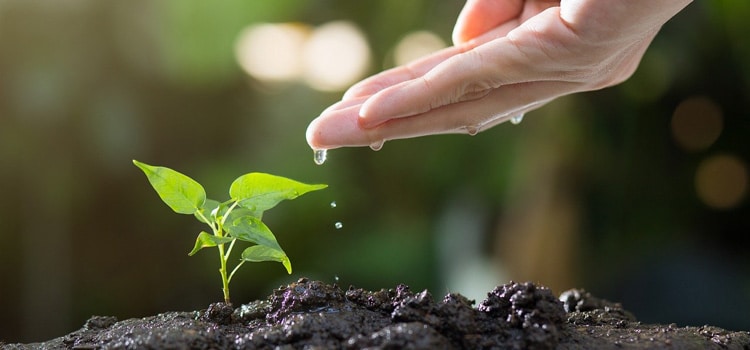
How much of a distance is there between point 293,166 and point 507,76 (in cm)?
219

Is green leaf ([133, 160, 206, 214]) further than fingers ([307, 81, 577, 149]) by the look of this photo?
No

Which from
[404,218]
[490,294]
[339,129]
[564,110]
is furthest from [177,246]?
[490,294]

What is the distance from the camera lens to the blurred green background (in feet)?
8.92

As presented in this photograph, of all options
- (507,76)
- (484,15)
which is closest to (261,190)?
(507,76)

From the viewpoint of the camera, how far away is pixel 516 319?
2.75 ft

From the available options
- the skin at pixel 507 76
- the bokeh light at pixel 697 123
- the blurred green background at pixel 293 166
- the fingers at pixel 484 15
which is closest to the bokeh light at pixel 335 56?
the blurred green background at pixel 293 166

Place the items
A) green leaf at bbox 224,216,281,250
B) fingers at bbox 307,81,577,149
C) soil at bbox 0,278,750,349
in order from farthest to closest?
fingers at bbox 307,81,577,149
green leaf at bbox 224,216,281,250
soil at bbox 0,278,750,349

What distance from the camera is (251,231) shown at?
91 cm

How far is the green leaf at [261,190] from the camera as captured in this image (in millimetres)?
926

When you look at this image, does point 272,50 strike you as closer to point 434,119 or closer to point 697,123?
point 697,123

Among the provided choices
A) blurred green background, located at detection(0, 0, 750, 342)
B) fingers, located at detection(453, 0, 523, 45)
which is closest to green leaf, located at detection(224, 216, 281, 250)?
fingers, located at detection(453, 0, 523, 45)

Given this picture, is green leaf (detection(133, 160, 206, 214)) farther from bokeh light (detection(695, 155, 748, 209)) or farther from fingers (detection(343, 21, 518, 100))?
bokeh light (detection(695, 155, 748, 209))

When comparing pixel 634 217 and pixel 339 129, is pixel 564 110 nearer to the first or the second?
pixel 634 217

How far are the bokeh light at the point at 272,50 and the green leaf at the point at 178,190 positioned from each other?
213 centimetres
